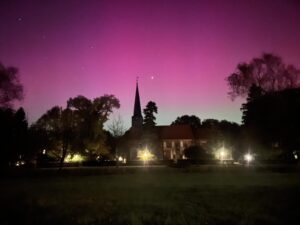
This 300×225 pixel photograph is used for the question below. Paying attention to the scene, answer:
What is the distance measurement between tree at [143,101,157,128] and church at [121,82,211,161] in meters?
1.35

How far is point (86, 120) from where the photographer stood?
54.3 meters

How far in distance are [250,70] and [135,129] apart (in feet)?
193

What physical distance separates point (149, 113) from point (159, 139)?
28.9 ft

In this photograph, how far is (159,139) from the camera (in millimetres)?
94688

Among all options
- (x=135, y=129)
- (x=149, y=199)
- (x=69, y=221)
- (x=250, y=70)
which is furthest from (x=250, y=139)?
(x=135, y=129)

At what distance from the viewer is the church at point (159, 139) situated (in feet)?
290

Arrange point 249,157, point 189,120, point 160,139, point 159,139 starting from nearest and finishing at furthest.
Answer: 1. point 249,157
2. point 159,139
3. point 160,139
4. point 189,120

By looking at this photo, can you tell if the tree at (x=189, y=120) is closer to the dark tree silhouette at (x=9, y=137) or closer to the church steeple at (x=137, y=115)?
the church steeple at (x=137, y=115)

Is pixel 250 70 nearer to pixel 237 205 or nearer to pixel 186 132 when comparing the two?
pixel 237 205

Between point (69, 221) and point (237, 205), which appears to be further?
point (237, 205)

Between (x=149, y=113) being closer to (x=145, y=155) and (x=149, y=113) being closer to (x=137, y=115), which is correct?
(x=137, y=115)

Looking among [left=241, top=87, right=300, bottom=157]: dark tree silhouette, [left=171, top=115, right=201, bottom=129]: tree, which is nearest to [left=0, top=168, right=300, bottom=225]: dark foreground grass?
[left=241, top=87, right=300, bottom=157]: dark tree silhouette

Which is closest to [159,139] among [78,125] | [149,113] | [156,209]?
[149,113]

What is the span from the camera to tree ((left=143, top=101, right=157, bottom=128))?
3846 inches
